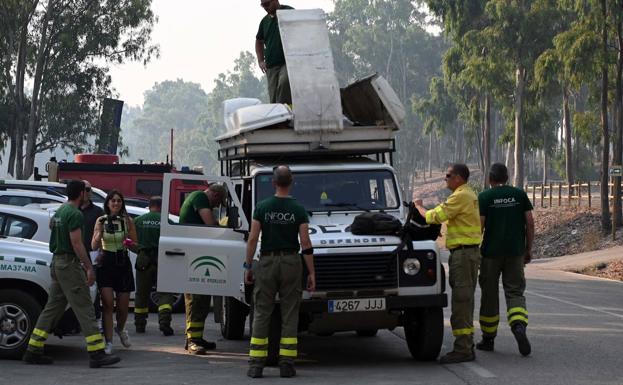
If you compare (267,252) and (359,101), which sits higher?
(359,101)

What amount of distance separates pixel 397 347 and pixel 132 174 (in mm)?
16751

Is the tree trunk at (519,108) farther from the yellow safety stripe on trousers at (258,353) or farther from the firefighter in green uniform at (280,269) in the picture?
the yellow safety stripe on trousers at (258,353)

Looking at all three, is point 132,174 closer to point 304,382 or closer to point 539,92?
point 304,382

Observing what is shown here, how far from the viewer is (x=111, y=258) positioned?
1309 centimetres

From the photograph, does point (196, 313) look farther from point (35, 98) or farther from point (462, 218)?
point (35, 98)

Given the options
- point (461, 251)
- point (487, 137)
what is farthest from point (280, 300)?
point (487, 137)

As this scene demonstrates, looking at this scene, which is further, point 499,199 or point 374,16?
point 374,16

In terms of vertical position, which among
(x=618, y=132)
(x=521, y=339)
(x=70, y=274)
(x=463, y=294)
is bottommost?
(x=521, y=339)

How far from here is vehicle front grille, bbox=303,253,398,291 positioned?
38.2 feet

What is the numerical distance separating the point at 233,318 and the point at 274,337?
2.81m

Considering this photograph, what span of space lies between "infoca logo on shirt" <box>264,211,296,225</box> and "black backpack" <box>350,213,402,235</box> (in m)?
0.99

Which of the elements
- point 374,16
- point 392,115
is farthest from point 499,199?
point 374,16

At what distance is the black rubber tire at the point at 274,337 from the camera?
38.1ft

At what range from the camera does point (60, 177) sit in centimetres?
2961
